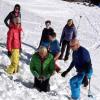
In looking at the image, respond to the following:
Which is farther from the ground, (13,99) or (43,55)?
(43,55)

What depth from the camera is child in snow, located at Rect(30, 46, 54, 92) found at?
1159 cm

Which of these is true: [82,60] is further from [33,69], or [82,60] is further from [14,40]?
[14,40]

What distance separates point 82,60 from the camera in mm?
11344

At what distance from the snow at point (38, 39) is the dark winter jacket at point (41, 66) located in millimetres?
516

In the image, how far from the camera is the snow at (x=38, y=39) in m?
10.8

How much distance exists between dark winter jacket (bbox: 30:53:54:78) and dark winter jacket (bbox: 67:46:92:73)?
0.71m

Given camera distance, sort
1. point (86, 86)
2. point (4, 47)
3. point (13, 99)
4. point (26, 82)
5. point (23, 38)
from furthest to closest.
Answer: point (23, 38)
point (4, 47)
point (86, 86)
point (26, 82)
point (13, 99)

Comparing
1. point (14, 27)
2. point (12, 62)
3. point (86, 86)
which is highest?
point (14, 27)

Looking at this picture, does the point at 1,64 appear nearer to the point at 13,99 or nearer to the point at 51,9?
the point at 13,99

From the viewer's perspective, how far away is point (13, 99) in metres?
10.2

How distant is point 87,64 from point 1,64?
11.4 feet

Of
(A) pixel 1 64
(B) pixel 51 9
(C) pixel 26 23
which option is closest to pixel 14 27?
(A) pixel 1 64

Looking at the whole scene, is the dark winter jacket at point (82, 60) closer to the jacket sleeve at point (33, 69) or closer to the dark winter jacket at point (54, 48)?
the jacket sleeve at point (33, 69)

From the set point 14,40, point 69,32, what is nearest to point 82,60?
point 14,40
